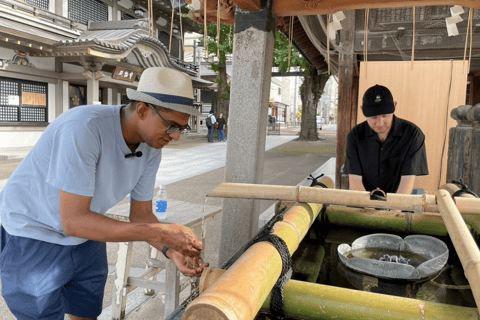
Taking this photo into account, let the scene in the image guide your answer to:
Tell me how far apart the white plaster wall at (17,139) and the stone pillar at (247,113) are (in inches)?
525

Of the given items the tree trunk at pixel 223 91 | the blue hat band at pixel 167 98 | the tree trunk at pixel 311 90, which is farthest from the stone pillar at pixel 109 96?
the blue hat band at pixel 167 98

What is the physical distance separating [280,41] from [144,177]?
13558mm

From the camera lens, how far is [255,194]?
7.77 ft

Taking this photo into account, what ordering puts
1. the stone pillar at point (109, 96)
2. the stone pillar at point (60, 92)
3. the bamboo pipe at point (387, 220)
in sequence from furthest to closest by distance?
the stone pillar at point (109, 96)
the stone pillar at point (60, 92)
the bamboo pipe at point (387, 220)

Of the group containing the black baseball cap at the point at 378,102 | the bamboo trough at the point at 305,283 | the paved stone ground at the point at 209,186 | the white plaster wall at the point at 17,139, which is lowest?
the paved stone ground at the point at 209,186

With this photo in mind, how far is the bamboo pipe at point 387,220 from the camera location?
273 centimetres

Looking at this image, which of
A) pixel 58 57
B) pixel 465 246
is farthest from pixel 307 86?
pixel 465 246

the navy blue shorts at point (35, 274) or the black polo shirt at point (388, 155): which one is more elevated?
the black polo shirt at point (388, 155)

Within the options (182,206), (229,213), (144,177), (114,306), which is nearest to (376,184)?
(229,213)

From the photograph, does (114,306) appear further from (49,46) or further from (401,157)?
(49,46)

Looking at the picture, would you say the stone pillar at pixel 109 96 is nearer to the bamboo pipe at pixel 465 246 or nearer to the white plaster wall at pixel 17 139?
the white plaster wall at pixel 17 139

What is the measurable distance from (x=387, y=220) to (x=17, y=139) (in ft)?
49.3

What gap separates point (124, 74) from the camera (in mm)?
17000

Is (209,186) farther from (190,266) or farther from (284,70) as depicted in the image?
(284,70)
